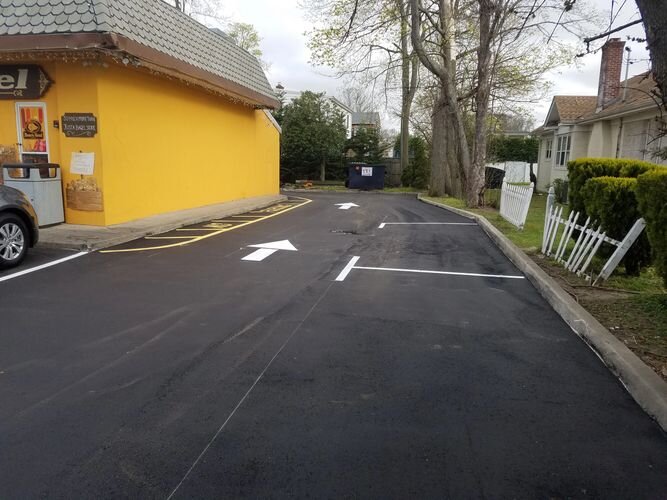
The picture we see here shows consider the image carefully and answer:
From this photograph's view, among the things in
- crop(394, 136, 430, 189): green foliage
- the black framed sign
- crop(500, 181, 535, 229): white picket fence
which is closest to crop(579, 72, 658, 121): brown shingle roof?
crop(500, 181, 535, 229): white picket fence

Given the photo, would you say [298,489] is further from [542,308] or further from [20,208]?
[20,208]

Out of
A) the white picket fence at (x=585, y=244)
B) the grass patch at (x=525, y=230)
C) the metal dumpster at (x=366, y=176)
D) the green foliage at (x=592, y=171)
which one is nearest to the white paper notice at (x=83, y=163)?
the grass patch at (x=525, y=230)

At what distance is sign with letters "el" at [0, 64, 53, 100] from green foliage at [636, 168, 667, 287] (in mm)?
10581

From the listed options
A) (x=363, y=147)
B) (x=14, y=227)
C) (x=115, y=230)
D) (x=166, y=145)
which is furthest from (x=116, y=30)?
(x=363, y=147)

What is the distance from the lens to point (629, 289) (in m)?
6.62

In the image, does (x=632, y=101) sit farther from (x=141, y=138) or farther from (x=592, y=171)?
(x=141, y=138)

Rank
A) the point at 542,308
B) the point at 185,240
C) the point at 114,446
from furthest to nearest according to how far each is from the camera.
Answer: the point at 185,240, the point at 542,308, the point at 114,446

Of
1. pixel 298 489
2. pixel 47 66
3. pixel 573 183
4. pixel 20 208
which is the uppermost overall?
pixel 47 66

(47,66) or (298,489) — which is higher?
(47,66)

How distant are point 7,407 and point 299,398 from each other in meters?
1.90

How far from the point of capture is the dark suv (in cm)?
716

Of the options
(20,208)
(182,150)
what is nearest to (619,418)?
(20,208)

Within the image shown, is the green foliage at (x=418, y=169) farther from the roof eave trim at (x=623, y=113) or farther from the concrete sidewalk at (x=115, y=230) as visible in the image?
the concrete sidewalk at (x=115, y=230)

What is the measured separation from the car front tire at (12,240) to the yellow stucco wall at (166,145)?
10.7 feet
